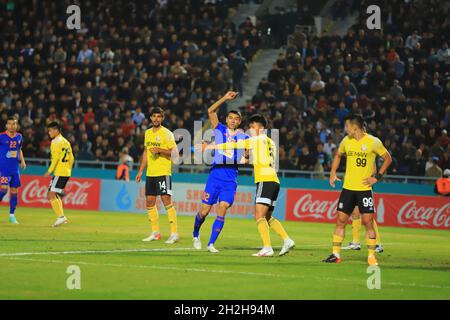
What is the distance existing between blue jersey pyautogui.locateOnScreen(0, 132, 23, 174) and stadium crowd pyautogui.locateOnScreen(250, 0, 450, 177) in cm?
1090

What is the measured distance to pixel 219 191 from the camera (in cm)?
1716

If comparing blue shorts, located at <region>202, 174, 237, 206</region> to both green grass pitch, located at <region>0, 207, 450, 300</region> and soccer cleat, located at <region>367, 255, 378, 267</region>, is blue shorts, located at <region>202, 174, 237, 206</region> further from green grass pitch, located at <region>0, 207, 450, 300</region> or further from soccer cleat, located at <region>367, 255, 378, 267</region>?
soccer cleat, located at <region>367, 255, 378, 267</region>

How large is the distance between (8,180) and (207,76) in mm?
13773

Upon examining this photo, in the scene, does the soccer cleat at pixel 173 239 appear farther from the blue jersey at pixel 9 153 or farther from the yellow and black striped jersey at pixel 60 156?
the blue jersey at pixel 9 153

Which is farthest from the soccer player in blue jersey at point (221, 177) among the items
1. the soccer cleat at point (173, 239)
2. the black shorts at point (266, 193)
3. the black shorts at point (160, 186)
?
the black shorts at point (160, 186)

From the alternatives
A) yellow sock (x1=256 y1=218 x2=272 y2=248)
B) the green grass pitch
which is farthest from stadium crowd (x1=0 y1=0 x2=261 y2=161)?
yellow sock (x1=256 y1=218 x2=272 y2=248)

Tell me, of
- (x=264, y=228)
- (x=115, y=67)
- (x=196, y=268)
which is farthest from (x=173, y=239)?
(x=115, y=67)

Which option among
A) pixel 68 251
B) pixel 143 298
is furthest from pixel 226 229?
pixel 143 298

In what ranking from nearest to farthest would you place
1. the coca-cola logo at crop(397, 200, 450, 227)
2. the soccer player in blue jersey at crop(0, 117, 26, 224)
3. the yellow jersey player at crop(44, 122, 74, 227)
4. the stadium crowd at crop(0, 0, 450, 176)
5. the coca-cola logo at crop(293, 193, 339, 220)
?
the yellow jersey player at crop(44, 122, 74, 227), the soccer player in blue jersey at crop(0, 117, 26, 224), the coca-cola logo at crop(397, 200, 450, 227), the coca-cola logo at crop(293, 193, 339, 220), the stadium crowd at crop(0, 0, 450, 176)

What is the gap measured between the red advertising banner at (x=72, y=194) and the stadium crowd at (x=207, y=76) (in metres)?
2.07

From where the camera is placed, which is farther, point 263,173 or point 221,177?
point 221,177

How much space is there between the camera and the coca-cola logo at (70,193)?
108 feet

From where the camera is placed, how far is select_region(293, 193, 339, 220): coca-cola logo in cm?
2956

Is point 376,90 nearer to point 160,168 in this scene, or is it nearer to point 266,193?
point 160,168
